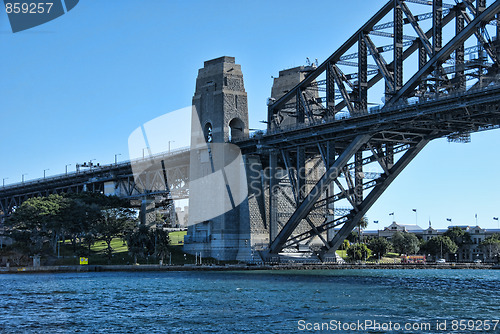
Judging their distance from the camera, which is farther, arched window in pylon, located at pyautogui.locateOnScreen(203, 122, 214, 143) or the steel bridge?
arched window in pylon, located at pyautogui.locateOnScreen(203, 122, 214, 143)

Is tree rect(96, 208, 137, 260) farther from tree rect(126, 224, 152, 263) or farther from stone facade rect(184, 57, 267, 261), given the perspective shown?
stone facade rect(184, 57, 267, 261)

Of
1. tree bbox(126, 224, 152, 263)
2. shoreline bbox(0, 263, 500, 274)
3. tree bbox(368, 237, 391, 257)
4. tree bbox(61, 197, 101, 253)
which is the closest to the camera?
shoreline bbox(0, 263, 500, 274)

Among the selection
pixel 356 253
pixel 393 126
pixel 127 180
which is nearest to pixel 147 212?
pixel 127 180

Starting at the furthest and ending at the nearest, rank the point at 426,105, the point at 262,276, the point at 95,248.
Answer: the point at 95,248 < the point at 262,276 < the point at 426,105

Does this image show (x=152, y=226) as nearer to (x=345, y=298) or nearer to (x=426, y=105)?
(x=426, y=105)

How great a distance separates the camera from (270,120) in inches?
4402

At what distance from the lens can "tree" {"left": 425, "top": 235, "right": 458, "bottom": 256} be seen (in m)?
190

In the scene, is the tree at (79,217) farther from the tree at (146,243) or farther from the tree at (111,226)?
the tree at (146,243)

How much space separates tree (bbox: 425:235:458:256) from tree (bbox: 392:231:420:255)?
347 centimetres

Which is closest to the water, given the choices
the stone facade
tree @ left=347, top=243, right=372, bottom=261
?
the stone facade

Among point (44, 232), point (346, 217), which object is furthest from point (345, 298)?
point (44, 232)

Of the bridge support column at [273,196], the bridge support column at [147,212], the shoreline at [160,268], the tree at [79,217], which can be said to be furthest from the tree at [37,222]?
the bridge support column at [273,196]

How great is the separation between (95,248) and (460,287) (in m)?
76.9

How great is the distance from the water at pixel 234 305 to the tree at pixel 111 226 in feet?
133
